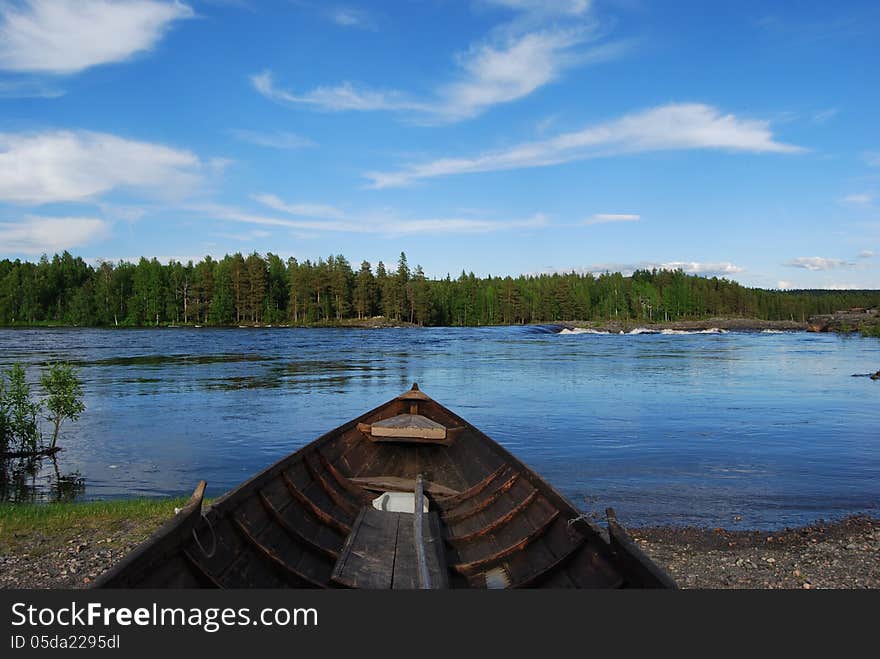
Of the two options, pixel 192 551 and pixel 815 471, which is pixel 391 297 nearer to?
pixel 815 471

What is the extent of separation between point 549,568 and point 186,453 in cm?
1325

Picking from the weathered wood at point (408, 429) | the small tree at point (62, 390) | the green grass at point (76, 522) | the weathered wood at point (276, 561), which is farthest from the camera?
the small tree at point (62, 390)

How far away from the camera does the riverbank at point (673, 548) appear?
7555 millimetres

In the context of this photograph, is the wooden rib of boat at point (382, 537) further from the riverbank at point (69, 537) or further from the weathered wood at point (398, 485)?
the riverbank at point (69, 537)

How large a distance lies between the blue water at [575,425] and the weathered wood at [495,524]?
4.58m

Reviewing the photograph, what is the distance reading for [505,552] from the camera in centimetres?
621

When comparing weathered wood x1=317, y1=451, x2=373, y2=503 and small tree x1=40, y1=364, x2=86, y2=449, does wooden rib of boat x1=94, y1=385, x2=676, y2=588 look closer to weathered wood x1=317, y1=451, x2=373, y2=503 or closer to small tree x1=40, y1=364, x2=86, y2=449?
weathered wood x1=317, y1=451, x2=373, y2=503

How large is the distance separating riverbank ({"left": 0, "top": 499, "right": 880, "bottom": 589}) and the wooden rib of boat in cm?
270

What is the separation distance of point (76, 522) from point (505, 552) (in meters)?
7.54

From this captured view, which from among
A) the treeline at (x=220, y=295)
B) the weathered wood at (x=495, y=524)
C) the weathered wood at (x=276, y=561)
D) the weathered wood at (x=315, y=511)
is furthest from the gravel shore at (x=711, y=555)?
the treeline at (x=220, y=295)

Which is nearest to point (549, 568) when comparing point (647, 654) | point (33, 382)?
point (647, 654)

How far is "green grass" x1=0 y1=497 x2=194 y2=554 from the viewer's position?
28.3 feet

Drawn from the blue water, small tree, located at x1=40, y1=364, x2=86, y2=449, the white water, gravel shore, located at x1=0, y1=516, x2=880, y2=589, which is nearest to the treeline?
the white water

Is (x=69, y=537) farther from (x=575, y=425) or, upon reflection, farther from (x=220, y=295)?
(x=220, y=295)
